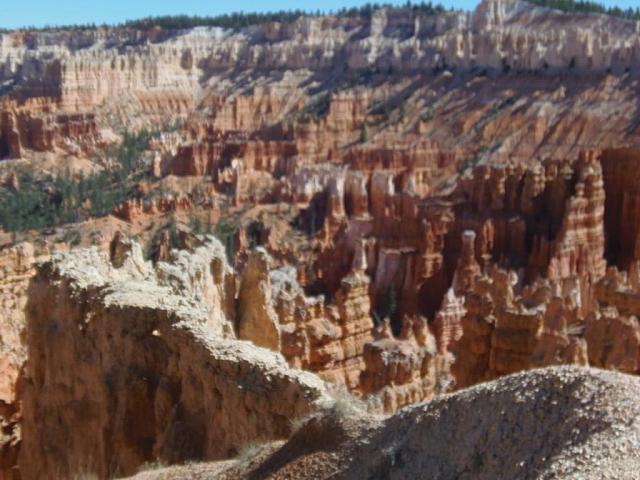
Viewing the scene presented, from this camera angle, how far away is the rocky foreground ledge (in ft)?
17.9

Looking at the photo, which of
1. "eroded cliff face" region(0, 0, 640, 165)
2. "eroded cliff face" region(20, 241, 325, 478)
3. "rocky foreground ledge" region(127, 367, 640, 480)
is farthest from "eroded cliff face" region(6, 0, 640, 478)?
"rocky foreground ledge" region(127, 367, 640, 480)

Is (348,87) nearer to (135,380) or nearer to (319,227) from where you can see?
(319,227)

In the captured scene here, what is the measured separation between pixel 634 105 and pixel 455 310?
36.0 meters

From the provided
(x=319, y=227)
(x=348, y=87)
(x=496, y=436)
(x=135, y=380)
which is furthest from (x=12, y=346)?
(x=348, y=87)

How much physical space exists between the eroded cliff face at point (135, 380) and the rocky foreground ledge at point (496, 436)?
156 centimetres

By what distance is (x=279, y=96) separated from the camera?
89500mm

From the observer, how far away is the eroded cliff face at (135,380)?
32.5 ft

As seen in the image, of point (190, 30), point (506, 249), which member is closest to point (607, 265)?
point (506, 249)

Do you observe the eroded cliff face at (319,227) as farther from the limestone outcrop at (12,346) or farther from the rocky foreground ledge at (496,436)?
the rocky foreground ledge at (496,436)

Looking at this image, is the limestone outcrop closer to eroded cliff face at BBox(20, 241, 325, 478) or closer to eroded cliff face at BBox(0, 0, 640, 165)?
eroded cliff face at BBox(20, 241, 325, 478)

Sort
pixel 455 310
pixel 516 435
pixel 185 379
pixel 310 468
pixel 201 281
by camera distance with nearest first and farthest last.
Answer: pixel 516 435
pixel 310 468
pixel 185 379
pixel 201 281
pixel 455 310

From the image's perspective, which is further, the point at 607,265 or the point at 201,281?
the point at 607,265

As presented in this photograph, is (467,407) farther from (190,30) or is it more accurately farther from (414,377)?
(190,30)

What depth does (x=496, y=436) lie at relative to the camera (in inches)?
242
